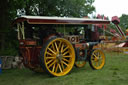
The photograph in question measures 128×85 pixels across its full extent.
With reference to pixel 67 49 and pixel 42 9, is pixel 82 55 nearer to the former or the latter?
pixel 67 49

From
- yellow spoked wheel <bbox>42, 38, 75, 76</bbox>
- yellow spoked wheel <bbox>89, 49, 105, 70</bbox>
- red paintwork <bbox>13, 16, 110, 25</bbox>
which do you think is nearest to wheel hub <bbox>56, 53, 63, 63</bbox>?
yellow spoked wheel <bbox>42, 38, 75, 76</bbox>

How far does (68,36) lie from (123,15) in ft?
202

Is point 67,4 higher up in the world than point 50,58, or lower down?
higher up

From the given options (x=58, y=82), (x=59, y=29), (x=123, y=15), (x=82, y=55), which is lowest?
(x=58, y=82)

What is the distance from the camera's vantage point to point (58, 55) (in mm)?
→ 5777

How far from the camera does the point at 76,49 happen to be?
21.0ft

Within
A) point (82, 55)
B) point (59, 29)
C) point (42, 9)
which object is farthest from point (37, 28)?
point (42, 9)

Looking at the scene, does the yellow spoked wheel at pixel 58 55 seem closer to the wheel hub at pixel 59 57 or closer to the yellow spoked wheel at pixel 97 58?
the wheel hub at pixel 59 57

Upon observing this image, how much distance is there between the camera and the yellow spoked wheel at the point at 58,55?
551 centimetres

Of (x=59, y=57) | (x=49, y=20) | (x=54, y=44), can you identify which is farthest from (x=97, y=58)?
(x=49, y=20)

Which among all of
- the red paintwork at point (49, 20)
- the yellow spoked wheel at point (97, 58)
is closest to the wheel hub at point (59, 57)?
the red paintwork at point (49, 20)

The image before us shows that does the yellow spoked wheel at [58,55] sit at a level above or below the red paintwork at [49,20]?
below

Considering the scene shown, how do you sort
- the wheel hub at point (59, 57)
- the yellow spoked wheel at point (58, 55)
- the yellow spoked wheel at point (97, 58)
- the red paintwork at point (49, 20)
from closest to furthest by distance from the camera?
1. the red paintwork at point (49, 20)
2. the yellow spoked wheel at point (58, 55)
3. the wheel hub at point (59, 57)
4. the yellow spoked wheel at point (97, 58)

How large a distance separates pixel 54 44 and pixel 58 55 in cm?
38
